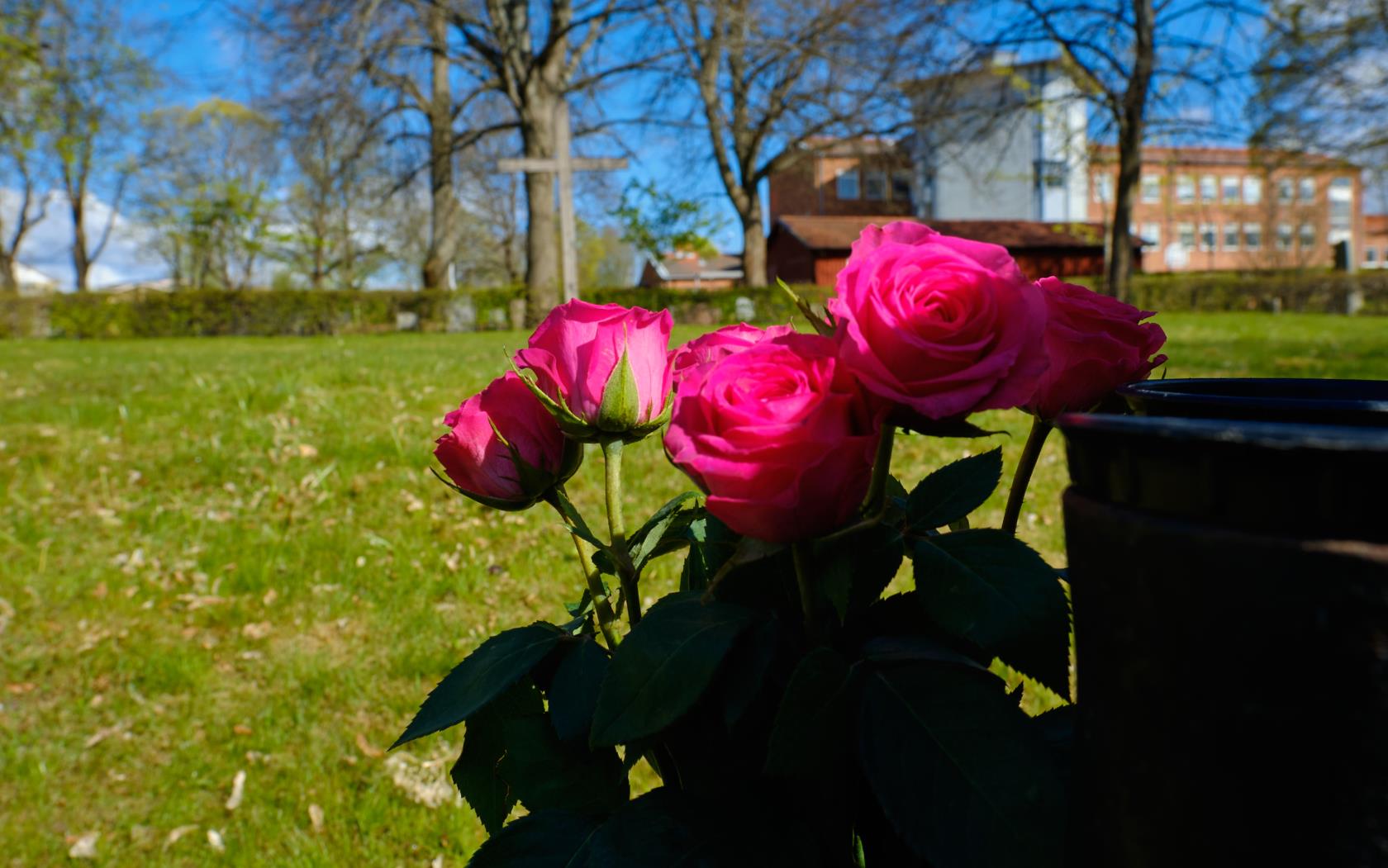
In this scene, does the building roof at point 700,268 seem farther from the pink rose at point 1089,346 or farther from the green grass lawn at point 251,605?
the pink rose at point 1089,346

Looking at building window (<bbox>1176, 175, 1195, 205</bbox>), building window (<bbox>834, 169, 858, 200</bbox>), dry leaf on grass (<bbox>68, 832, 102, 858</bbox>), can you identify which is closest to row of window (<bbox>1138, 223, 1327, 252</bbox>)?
building window (<bbox>1176, 175, 1195, 205</bbox>)

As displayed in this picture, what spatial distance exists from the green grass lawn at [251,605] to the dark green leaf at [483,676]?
165 centimetres

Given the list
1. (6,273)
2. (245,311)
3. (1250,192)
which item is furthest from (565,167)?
(1250,192)

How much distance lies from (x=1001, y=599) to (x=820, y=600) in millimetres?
137

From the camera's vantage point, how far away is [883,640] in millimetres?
670

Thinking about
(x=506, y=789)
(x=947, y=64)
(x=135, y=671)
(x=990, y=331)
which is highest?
(x=947, y=64)

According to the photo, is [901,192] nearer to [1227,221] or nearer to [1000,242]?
[1000,242]

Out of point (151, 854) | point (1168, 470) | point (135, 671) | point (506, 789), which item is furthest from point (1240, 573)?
point (135, 671)

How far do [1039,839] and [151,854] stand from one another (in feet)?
8.21

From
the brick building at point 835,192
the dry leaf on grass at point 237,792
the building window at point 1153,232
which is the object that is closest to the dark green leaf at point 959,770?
the dry leaf on grass at point 237,792

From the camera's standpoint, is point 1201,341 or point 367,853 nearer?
point 367,853

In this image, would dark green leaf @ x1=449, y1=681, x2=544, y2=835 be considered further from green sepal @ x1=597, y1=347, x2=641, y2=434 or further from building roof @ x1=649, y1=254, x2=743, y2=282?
building roof @ x1=649, y1=254, x2=743, y2=282

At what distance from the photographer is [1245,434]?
36 centimetres

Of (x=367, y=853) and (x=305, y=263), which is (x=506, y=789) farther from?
(x=305, y=263)
